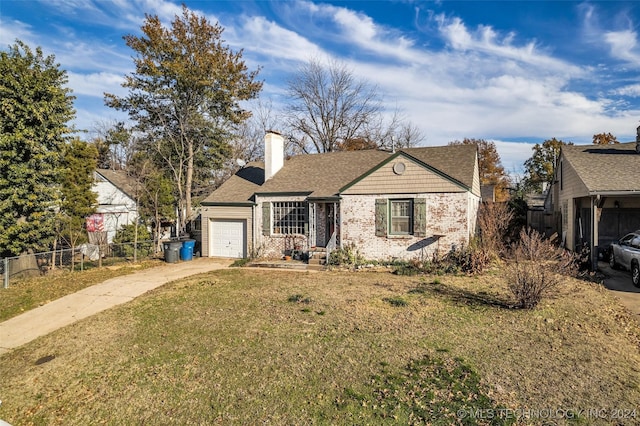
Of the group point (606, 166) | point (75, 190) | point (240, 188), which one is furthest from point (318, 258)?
point (606, 166)

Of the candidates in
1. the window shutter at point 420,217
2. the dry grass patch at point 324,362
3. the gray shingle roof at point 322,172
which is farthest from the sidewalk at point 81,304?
the window shutter at point 420,217

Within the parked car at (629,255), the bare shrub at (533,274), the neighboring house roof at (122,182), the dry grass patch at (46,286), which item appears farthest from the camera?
the neighboring house roof at (122,182)

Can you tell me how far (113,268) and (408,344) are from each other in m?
12.5

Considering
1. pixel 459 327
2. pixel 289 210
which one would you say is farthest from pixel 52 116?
pixel 459 327

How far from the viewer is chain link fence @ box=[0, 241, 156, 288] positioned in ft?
36.9

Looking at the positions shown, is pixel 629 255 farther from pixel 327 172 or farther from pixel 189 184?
pixel 189 184

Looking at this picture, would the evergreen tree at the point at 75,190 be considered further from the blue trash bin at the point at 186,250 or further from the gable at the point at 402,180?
the gable at the point at 402,180

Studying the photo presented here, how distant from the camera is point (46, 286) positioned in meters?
10.6

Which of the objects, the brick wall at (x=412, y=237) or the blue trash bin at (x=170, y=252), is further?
the blue trash bin at (x=170, y=252)

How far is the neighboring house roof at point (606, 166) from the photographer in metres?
11.6

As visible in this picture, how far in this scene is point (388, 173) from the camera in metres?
13.5

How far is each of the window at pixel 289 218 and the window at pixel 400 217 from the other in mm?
4002

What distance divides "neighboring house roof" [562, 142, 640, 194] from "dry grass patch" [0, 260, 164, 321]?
16.9m

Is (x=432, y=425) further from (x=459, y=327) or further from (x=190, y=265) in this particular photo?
(x=190, y=265)
